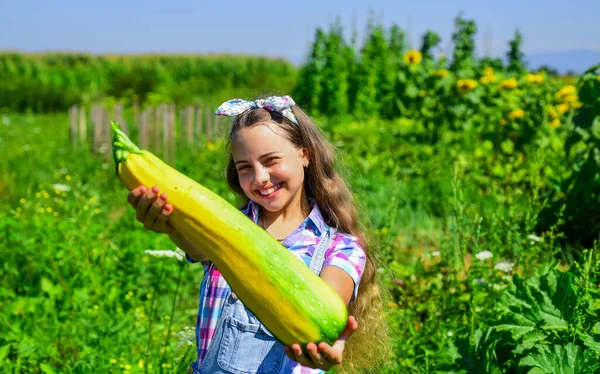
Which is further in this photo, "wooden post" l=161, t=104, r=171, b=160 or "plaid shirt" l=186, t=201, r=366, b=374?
"wooden post" l=161, t=104, r=171, b=160

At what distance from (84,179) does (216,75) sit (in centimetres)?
2232

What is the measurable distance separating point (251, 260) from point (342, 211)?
24.4 inches

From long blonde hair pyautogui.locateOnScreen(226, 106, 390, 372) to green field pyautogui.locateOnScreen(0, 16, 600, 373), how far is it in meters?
0.14

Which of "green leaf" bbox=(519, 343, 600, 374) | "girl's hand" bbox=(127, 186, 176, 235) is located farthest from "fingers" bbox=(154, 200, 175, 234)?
"green leaf" bbox=(519, 343, 600, 374)

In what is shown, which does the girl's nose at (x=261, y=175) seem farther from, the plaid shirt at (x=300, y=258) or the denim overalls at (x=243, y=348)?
the denim overalls at (x=243, y=348)

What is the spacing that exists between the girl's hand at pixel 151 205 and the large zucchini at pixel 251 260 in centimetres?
2

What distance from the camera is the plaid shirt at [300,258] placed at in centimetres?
194

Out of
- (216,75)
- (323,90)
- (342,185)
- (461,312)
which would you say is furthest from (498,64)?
(216,75)

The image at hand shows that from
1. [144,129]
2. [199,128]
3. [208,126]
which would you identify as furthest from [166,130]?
[208,126]

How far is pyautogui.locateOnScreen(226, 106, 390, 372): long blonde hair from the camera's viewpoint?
2104mm

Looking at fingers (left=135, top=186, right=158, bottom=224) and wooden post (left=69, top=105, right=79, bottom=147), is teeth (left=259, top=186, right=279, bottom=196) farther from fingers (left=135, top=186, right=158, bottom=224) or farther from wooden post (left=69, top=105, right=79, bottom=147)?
wooden post (left=69, top=105, right=79, bottom=147)

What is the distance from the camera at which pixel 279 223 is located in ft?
6.77

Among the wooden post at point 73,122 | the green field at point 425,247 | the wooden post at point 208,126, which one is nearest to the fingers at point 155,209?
the green field at point 425,247

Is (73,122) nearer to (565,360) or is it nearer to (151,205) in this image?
(151,205)
